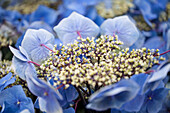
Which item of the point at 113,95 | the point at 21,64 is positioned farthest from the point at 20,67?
the point at 113,95

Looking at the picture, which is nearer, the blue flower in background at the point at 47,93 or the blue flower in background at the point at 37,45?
the blue flower in background at the point at 47,93

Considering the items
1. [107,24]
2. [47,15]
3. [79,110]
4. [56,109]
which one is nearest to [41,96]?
[56,109]

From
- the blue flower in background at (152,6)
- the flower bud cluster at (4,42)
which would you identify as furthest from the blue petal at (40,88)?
the blue flower in background at (152,6)

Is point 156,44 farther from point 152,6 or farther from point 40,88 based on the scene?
point 40,88

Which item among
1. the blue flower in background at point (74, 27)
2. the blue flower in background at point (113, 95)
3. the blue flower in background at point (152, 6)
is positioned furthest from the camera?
the blue flower in background at point (152, 6)

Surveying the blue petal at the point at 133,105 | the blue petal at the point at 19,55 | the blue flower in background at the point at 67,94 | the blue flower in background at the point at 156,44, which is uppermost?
the blue petal at the point at 19,55

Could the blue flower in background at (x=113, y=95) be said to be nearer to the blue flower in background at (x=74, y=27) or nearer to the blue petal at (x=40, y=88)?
the blue petal at (x=40, y=88)
